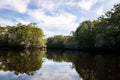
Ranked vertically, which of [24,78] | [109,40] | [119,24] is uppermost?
[119,24]

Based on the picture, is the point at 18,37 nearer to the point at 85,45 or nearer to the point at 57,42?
the point at 85,45

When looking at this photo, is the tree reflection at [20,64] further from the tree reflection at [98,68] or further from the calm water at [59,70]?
the tree reflection at [98,68]

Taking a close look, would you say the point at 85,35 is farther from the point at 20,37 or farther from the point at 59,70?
the point at 59,70

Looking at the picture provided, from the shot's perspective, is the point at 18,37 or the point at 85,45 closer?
the point at 85,45

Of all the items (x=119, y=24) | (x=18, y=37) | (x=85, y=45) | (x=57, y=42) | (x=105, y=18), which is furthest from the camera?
(x=57, y=42)

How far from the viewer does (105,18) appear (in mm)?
65875

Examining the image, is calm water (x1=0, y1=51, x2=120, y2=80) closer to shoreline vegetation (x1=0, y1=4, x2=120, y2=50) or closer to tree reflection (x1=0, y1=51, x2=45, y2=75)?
tree reflection (x1=0, y1=51, x2=45, y2=75)

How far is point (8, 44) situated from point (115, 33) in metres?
63.2

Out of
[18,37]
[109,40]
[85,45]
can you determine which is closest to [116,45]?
[109,40]

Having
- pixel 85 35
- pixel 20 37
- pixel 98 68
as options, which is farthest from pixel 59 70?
pixel 20 37

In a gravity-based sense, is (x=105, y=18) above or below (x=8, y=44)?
above

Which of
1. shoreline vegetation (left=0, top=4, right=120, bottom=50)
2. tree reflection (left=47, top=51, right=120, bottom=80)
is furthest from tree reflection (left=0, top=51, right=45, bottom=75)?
shoreline vegetation (left=0, top=4, right=120, bottom=50)

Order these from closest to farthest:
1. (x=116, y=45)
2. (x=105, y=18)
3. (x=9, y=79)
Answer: (x=9, y=79)
(x=116, y=45)
(x=105, y=18)

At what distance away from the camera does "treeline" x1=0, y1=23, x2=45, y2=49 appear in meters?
105
